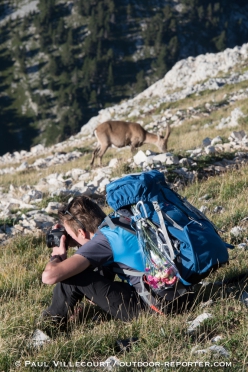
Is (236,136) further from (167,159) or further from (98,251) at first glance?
→ (98,251)

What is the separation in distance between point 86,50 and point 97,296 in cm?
10330

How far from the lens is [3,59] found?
10219 centimetres

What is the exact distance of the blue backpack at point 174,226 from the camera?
347 cm

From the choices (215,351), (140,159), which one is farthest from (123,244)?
(140,159)

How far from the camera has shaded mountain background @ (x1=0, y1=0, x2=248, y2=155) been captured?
91812 mm

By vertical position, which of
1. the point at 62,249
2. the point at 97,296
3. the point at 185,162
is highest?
the point at 62,249

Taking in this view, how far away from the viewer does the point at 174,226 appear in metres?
3.54

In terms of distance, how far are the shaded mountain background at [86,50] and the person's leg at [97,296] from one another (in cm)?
7965

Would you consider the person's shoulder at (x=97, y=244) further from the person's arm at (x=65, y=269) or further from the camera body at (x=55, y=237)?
the camera body at (x=55, y=237)

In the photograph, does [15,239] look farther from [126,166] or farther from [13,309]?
[126,166]

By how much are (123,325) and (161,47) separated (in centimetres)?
10523

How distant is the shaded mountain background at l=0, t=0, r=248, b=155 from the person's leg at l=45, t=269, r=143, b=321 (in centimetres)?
7965

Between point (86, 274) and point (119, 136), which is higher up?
point (86, 274)

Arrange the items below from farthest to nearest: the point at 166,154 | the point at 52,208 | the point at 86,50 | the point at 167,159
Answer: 1. the point at 86,50
2. the point at 166,154
3. the point at 167,159
4. the point at 52,208
